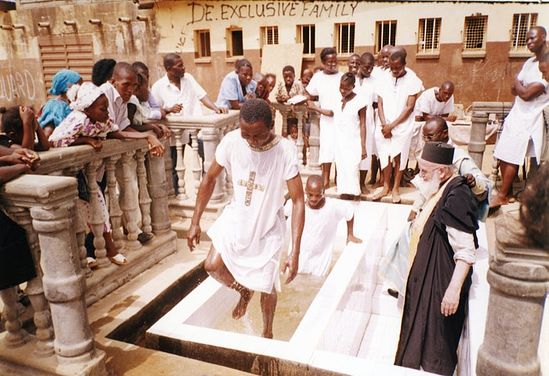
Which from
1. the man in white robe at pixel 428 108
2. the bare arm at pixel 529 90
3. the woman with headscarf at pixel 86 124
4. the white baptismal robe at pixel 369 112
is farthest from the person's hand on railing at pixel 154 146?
the bare arm at pixel 529 90

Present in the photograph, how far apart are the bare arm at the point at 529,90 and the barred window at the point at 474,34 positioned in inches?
284

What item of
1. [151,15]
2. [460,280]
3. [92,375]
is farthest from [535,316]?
[151,15]

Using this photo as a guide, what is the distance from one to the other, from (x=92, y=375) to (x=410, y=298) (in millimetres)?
2219

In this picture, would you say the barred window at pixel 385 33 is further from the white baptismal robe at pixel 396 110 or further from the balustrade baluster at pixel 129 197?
the balustrade baluster at pixel 129 197

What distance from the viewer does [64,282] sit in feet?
8.65

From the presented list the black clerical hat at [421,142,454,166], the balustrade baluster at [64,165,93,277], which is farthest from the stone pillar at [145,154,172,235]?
the black clerical hat at [421,142,454,166]

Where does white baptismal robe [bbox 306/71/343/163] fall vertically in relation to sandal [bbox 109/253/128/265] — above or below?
above

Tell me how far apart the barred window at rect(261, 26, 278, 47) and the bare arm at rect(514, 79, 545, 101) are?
9248mm

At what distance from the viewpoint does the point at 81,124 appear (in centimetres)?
350

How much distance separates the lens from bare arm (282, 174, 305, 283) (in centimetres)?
327

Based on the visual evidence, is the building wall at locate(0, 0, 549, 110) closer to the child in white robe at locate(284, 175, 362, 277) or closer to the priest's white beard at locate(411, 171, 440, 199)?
the child in white robe at locate(284, 175, 362, 277)

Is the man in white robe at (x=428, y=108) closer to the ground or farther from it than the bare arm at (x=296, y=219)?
farther from it

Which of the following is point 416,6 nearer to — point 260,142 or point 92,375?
point 260,142

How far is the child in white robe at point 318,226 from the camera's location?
4.61 meters
